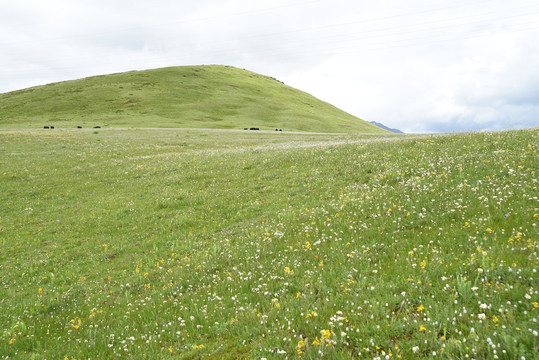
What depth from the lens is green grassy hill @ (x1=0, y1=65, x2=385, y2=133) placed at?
9312 cm

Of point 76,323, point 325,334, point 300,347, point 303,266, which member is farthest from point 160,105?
point 325,334

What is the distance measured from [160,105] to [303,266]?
384ft

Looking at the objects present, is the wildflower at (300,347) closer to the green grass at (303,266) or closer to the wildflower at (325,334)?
the green grass at (303,266)

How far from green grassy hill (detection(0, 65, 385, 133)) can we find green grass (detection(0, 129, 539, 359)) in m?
76.2

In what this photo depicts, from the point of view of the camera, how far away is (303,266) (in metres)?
7.95

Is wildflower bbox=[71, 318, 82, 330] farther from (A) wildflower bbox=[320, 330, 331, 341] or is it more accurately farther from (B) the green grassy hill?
(B) the green grassy hill

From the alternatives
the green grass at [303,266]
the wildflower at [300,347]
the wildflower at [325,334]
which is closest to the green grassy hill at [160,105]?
the green grass at [303,266]

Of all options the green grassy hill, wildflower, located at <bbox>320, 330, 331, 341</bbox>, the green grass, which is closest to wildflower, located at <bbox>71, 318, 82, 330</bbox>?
the green grass

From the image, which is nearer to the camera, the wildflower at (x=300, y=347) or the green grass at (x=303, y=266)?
the wildflower at (x=300, y=347)

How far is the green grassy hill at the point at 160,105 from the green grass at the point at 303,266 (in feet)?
250

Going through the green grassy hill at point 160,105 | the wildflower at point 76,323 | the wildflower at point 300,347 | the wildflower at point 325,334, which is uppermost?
the green grassy hill at point 160,105

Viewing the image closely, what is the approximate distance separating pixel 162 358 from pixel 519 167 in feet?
40.8

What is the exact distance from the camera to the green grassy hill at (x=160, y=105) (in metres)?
93.1

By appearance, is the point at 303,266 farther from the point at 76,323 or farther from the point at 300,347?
the point at 76,323
